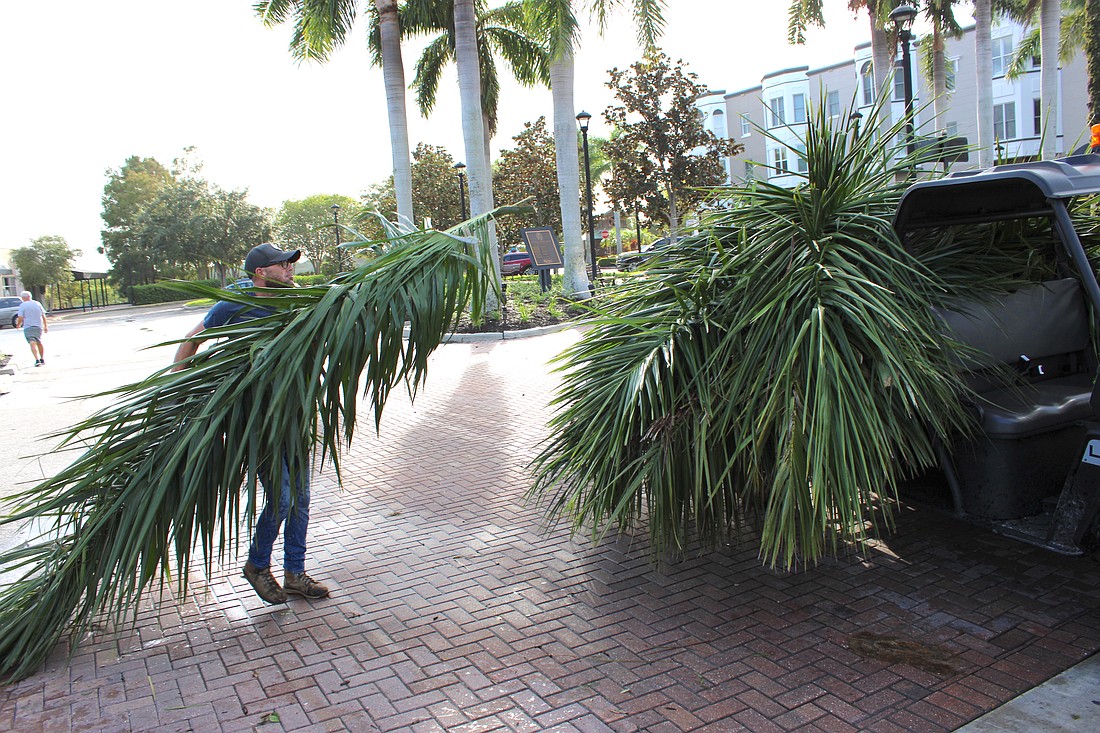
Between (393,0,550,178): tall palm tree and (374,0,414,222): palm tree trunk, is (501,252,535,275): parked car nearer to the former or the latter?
(393,0,550,178): tall palm tree

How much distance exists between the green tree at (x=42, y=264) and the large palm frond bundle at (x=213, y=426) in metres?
66.2

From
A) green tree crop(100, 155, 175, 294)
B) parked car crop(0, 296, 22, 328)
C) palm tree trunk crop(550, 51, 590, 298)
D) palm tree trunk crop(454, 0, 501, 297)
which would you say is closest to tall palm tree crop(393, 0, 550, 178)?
palm tree trunk crop(550, 51, 590, 298)

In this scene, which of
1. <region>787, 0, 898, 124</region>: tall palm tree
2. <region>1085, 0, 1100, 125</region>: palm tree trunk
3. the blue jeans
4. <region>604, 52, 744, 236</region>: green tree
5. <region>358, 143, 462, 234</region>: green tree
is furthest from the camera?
<region>358, 143, 462, 234</region>: green tree

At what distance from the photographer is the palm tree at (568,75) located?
16922mm

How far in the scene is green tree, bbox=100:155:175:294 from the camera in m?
60.2

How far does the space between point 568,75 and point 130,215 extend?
60983mm

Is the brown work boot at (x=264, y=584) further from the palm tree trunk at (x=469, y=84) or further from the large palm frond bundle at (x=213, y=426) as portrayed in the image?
the palm tree trunk at (x=469, y=84)

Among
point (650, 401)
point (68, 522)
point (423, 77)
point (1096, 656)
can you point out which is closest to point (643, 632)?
point (650, 401)

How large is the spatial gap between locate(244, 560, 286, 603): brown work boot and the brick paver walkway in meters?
0.09

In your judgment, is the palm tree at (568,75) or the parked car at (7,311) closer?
the palm tree at (568,75)

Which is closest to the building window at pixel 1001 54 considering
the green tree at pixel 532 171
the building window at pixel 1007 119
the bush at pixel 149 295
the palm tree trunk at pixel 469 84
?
the building window at pixel 1007 119

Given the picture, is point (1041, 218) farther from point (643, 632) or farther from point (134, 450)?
point (134, 450)

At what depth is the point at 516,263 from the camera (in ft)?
149

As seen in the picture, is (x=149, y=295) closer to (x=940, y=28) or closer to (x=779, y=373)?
(x=940, y=28)
